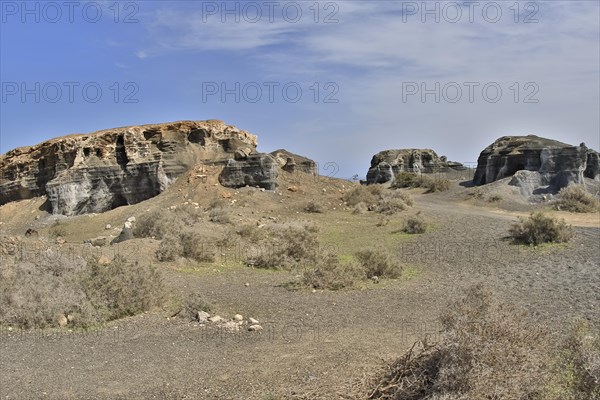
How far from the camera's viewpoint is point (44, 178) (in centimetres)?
2858

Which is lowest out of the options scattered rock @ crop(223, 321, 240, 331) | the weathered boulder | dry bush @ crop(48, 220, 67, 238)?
scattered rock @ crop(223, 321, 240, 331)

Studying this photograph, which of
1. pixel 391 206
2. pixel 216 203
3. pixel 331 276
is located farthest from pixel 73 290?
pixel 391 206

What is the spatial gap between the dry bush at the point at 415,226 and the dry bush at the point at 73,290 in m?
9.70

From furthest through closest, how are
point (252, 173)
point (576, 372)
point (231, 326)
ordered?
1. point (252, 173)
2. point (231, 326)
3. point (576, 372)

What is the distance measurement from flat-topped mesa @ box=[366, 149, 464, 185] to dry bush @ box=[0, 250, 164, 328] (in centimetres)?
4357

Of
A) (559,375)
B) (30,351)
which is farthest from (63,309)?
(559,375)

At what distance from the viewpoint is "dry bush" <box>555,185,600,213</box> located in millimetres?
23766

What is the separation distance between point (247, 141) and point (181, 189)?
5.61 m

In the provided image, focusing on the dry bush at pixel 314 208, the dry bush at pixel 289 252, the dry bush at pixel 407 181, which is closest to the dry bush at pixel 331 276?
the dry bush at pixel 289 252

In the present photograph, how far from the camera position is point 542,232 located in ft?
49.0

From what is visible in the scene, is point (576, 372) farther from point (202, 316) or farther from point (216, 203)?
point (216, 203)

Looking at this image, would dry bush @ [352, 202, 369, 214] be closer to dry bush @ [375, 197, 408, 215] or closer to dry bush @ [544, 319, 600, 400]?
dry bush @ [375, 197, 408, 215]

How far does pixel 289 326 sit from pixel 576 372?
4.66 metres

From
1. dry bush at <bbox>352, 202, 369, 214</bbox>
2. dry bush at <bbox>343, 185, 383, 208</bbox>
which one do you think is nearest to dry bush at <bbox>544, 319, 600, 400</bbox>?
dry bush at <bbox>352, 202, 369, 214</bbox>
